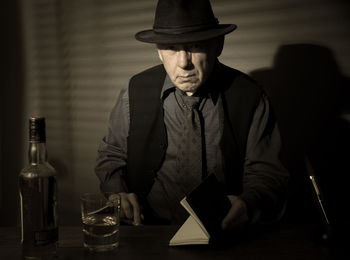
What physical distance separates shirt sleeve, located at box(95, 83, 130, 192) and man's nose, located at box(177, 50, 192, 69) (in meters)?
0.32

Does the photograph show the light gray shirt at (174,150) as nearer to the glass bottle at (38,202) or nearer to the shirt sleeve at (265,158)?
the shirt sleeve at (265,158)

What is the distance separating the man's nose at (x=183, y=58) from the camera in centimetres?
141

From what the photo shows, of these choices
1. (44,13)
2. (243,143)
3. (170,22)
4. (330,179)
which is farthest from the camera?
(44,13)

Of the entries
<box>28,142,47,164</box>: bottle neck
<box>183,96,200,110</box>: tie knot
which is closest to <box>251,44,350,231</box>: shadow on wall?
<box>183,96,200,110</box>: tie knot

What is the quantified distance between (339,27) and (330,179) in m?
0.63

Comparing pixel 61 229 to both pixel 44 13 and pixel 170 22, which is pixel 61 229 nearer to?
pixel 170 22

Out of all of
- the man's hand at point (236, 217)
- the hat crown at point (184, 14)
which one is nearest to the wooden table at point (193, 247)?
the man's hand at point (236, 217)

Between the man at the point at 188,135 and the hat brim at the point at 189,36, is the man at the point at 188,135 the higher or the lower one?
the lower one

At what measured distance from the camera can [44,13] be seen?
71.4 inches

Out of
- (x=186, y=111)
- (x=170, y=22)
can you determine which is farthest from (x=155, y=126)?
(x=170, y=22)

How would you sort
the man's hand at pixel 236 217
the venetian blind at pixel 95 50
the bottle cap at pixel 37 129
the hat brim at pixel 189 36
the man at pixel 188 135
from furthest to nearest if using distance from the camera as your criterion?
the venetian blind at pixel 95 50, the man at pixel 188 135, the hat brim at pixel 189 36, the man's hand at pixel 236 217, the bottle cap at pixel 37 129

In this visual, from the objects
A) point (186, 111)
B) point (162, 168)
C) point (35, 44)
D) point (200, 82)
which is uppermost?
point (35, 44)

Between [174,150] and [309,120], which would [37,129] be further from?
[309,120]

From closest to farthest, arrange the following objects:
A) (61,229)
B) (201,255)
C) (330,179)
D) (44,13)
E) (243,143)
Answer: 1. (201,255)
2. (61,229)
3. (243,143)
4. (330,179)
5. (44,13)
